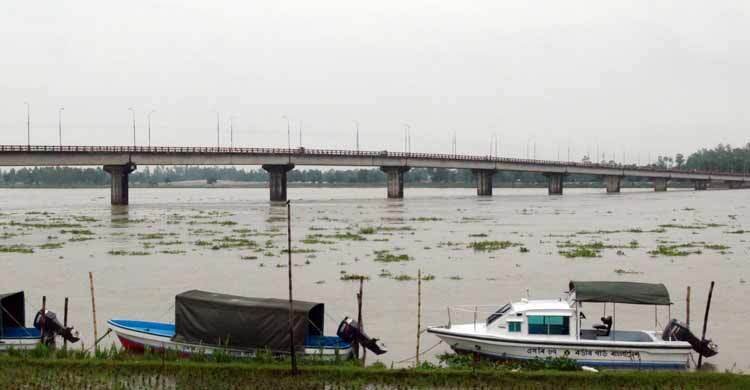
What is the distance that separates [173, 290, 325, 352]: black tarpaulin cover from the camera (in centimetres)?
1895

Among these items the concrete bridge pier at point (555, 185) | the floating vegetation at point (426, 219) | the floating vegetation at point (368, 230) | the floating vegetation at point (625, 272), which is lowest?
the floating vegetation at point (625, 272)

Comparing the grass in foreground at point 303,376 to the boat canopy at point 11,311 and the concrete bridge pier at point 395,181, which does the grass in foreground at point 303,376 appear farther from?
the concrete bridge pier at point 395,181

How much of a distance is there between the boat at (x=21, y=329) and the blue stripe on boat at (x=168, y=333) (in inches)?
56.9

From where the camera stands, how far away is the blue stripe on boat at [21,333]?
20.5 m

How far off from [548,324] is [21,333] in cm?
1490

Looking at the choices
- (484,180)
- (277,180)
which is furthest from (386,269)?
(484,180)

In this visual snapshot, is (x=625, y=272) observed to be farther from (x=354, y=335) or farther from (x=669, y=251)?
(x=354, y=335)

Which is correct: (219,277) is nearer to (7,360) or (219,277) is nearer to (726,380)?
(7,360)

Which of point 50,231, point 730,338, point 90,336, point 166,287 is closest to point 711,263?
point 730,338

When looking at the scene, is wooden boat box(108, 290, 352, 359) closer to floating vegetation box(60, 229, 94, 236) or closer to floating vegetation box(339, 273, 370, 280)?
floating vegetation box(339, 273, 370, 280)

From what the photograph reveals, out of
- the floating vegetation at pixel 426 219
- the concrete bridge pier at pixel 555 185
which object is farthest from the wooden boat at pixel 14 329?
the concrete bridge pier at pixel 555 185

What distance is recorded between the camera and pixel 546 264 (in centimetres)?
3869

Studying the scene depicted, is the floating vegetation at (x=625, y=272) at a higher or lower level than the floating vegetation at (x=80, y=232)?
lower

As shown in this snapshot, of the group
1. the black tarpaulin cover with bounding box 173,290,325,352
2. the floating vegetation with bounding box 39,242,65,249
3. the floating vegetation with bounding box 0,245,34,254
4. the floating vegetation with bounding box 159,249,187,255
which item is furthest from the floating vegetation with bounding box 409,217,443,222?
the black tarpaulin cover with bounding box 173,290,325,352
